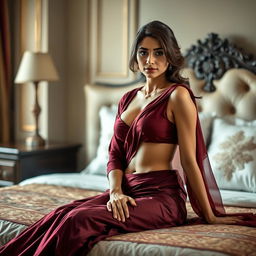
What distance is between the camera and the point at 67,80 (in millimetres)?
4480

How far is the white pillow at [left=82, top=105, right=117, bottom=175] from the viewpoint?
3693mm

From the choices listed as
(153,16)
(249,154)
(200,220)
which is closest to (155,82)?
(200,220)

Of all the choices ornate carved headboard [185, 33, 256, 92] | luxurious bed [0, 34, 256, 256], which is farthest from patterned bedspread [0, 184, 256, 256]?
ornate carved headboard [185, 33, 256, 92]

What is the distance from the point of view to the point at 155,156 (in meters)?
2.34

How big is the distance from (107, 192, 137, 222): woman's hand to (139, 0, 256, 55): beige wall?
178 cm

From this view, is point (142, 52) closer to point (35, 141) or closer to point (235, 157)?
point (235, 157)

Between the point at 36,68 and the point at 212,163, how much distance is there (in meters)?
1.57

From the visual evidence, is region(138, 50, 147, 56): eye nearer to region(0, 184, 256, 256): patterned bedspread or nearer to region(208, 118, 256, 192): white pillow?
region(0, 184, 256, 256): patterned bedspread

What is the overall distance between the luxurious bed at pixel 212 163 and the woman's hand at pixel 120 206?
86 mm

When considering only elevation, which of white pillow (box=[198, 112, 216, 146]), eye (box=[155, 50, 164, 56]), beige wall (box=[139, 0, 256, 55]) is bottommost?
white pillow (box=[198, 112, 216, 146])

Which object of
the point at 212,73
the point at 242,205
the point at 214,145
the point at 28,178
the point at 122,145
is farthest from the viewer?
the point at 28,178

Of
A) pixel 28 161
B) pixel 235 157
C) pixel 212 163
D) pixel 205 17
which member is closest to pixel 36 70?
pixel 28 161

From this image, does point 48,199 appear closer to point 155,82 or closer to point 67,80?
point 155,82

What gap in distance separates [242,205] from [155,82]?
0.80 metres
